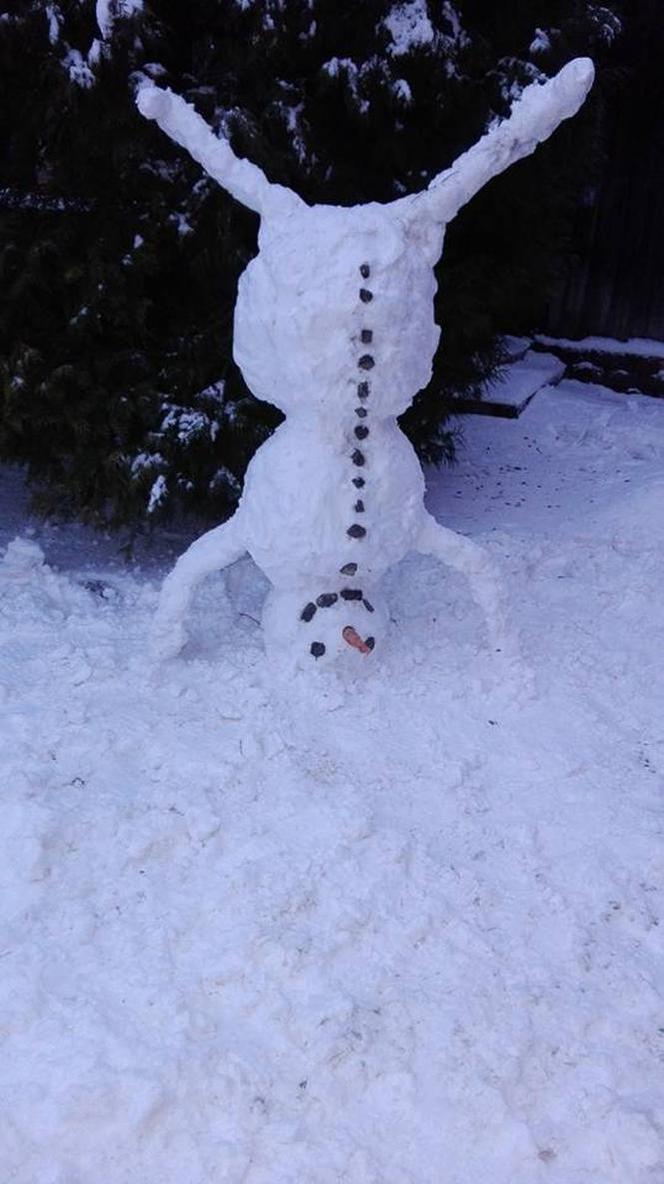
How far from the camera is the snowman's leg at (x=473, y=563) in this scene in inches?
117

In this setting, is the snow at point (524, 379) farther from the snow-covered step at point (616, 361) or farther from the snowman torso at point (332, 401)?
the snowman torso at point (332, 401)

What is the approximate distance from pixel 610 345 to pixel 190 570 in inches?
180

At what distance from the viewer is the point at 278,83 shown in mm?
→ 3441

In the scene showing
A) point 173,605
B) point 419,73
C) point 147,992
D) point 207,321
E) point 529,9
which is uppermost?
point 529,9

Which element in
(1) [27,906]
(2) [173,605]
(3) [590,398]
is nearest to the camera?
(1) [27,906]

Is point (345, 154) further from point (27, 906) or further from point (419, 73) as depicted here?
point (27, 906)

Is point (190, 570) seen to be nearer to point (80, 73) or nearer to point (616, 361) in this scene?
point (80, 73)

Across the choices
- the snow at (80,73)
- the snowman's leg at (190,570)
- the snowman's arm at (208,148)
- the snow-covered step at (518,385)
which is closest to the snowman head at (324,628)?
the snowman's leg at (190,570)

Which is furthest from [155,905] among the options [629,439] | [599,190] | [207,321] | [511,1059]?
[599,190]

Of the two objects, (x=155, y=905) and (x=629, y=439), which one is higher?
(x=629, y=439)

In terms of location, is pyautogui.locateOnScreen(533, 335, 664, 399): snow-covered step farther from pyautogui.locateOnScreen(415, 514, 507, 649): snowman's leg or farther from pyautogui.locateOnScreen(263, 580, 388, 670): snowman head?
pyautogui.locateOnScreen(263, 580, 388, 670): snowman head

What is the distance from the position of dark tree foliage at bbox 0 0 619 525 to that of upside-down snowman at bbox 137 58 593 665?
693 mm

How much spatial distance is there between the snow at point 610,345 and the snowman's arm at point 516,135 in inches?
160

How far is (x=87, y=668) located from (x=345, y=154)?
2047 mm
